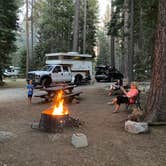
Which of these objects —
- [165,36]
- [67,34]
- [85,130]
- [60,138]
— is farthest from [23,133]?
[67,34]

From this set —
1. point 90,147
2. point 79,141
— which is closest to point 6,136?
point 79,141

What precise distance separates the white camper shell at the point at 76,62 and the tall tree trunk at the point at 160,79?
667 inches

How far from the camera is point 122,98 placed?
408 inches

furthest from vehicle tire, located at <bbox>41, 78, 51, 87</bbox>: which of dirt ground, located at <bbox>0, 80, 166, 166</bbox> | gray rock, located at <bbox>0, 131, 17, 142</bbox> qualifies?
gray rock, located at <bbox>0, 131, 17, 142</bbox>

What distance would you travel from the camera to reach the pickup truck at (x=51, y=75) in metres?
22.1

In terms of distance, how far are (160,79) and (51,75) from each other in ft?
50.5

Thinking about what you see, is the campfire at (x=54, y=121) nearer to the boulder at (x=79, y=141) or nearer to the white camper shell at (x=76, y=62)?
the boulder at (x=79, y=141)

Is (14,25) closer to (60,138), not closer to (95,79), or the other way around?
(95,79)

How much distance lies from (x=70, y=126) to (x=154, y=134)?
2.24 metres

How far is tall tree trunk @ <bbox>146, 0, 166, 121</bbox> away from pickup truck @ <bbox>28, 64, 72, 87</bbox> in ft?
47.5

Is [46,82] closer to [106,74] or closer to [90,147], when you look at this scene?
[106,74]

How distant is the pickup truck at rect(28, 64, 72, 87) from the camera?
22.1 m

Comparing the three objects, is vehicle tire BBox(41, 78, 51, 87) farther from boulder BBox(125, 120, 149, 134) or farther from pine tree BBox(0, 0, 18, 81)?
boulder BBox(125, 120, 149, 134)

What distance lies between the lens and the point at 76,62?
26250 millimetres
